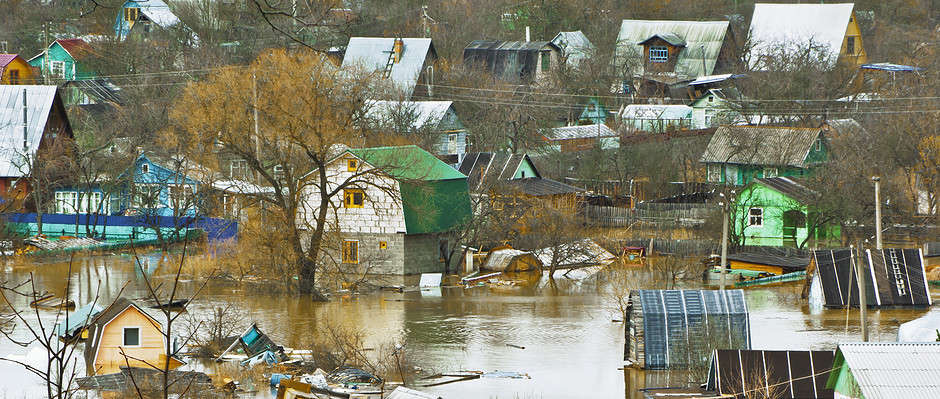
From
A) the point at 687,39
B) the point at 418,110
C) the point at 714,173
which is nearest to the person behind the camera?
the point at 714,173

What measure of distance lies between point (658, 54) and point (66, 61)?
88.5 ft

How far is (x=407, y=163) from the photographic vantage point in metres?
32.1

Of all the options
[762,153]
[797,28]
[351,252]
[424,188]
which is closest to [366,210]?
[351,252]

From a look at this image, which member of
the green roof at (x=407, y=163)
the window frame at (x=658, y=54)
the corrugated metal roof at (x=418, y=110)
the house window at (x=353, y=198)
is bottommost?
the house window at (x=353, y=198)

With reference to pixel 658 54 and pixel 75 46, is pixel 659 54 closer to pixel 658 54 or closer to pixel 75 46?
pixel 658 54

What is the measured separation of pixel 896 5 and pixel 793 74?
66.2 ft

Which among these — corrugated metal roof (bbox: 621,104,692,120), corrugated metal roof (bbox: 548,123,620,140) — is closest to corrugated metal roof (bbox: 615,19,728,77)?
corrugated metal roof (bbox: 621,104,692,120)

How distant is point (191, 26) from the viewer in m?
58.9

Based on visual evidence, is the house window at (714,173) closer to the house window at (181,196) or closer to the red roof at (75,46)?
the house window at (181,196)

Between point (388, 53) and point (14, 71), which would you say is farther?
point (388, 53)

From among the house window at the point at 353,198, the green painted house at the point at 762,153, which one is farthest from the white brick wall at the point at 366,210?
the green painted house at the point at 762,153

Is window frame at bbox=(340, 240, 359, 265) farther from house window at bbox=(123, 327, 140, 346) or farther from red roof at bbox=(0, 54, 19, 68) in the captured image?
red roof at bbox=(0, 54, 19, 68)

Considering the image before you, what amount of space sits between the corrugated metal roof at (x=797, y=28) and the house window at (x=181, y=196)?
2884cm

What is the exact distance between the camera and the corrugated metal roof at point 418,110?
1715 inches
